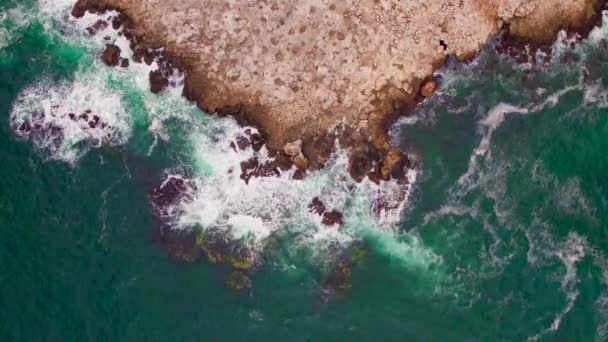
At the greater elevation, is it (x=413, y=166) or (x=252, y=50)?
(x=252, y=50)

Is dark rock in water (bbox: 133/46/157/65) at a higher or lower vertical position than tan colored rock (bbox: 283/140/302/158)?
higher

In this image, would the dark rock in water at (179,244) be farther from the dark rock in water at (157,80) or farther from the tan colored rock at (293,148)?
the dark rock in water at (157,80)

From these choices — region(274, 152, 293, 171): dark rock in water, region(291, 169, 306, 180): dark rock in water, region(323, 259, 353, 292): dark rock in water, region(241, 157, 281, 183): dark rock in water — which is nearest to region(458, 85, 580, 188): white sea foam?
region(323, 259, 353, 292): dark rock in water

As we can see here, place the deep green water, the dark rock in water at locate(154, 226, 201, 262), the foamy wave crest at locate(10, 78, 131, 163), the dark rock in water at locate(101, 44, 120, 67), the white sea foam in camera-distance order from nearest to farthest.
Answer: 1. the deep green water
2. the dark rock in water at locate(154, 226, 201, 262)
3. the foamy wave crest at locate(10, 78, 131, 163)
4. the dark rock in water at locate(101, 44, 120, 67)
5. the white sea foam

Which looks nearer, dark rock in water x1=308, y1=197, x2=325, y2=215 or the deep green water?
the deep green water

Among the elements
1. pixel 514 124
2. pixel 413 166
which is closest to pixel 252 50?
pixel 413 166

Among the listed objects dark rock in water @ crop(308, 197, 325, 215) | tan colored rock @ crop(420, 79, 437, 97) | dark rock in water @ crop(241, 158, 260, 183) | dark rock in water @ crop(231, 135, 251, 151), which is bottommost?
dark rock in water @ crop(308, 197, 325, 215)

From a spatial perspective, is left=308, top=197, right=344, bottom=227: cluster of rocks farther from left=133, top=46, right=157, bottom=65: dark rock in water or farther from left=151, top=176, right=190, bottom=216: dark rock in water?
left=133, top=46, right=157, bottom=65: dark rock in water

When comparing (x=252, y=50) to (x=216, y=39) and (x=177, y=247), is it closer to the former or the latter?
(x=216, y=39)
